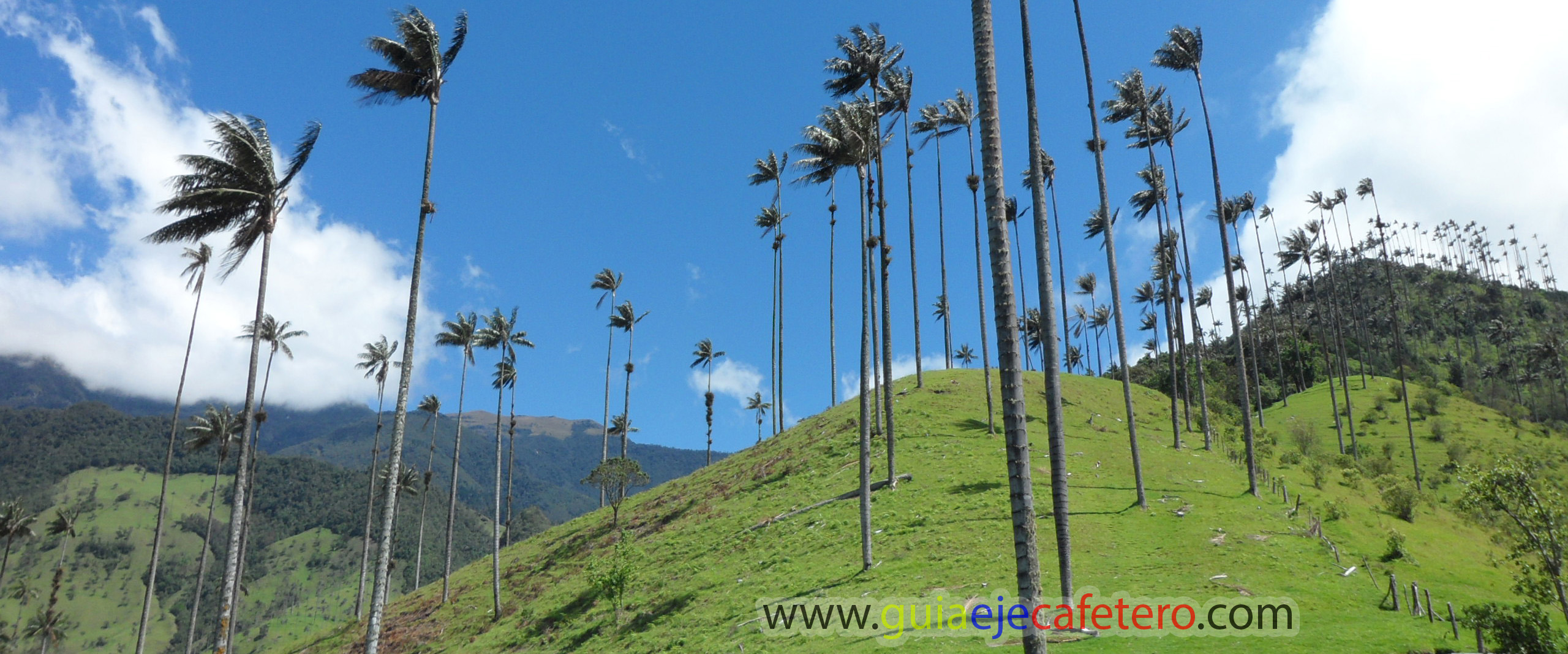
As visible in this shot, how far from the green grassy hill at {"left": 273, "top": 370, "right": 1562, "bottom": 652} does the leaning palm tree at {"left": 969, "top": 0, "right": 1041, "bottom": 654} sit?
8781mm

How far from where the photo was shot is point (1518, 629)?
15.6m

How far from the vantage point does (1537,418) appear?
271ft

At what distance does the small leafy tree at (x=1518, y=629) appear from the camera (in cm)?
1520

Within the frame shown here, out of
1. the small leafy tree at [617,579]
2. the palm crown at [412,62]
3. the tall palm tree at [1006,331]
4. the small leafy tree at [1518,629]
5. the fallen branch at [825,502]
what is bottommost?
the small leafy tree at [617,579]

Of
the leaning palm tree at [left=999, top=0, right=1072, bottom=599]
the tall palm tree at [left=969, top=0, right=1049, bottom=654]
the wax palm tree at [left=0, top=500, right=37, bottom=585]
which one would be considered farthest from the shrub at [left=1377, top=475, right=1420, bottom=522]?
the wax palm tree at [left=0, top=500, right=37, bottom=585]

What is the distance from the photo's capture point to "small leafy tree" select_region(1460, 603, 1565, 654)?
1520 cm

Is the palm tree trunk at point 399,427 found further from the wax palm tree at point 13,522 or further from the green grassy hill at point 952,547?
the wax palm tree at point 13,522

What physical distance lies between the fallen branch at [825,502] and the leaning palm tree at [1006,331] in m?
25.8

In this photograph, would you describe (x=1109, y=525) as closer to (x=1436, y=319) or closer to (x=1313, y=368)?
(x=1313, y=368)

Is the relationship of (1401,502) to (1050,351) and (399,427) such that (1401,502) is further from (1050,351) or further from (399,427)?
(399,427)

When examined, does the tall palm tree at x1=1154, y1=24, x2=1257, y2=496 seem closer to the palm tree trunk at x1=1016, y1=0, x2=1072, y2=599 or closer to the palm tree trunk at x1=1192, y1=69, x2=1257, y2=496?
the palm tree trunk at x1=1192, y1=69, x2=1257, y2=496

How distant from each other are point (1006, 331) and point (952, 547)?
18.0 m

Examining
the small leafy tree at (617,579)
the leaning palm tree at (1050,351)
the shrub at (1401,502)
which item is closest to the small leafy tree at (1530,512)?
the leaning palm tree at (1050,351)

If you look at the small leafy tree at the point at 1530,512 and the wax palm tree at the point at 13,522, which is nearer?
the small leafy tree at the point at 1530,512
